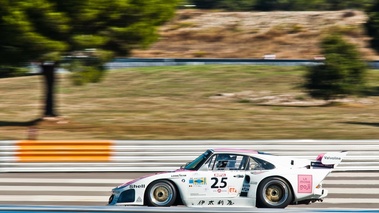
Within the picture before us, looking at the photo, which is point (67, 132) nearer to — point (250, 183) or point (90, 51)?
point (90, 51)

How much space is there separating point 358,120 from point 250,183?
695 inches

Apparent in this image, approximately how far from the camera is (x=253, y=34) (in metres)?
76.4

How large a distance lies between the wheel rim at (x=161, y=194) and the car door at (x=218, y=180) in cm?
35

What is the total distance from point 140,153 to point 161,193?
4.39 m

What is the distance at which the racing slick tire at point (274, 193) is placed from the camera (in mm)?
11914

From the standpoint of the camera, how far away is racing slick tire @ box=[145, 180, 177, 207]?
11977 millimetres

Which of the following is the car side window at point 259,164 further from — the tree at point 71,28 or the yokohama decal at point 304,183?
the tree at point 71,28

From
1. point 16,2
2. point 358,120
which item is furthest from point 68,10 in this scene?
point 358,120

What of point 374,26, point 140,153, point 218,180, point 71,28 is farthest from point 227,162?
point 374,26

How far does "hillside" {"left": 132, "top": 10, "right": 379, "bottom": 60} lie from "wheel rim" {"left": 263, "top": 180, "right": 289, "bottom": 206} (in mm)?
56216

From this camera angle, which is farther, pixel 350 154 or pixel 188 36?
pixel 188 36

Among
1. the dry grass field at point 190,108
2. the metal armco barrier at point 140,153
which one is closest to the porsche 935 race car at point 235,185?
the metal armco barrier at point 140,153

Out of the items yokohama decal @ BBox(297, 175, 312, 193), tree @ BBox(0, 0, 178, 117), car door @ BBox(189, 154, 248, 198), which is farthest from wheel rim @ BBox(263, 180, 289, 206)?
tree @ BBox(0, 0, 178, 117)

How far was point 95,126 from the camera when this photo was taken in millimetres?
26766
